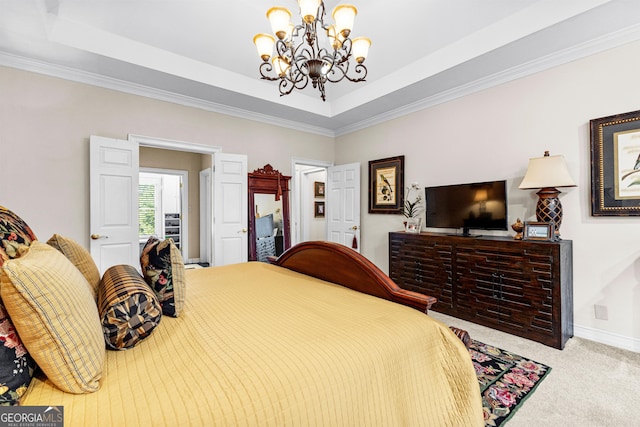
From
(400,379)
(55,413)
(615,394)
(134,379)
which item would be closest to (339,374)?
(400,379)

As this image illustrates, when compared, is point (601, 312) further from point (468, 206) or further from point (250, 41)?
point (250, 41)

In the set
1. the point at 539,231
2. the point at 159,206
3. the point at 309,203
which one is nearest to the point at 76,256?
the point at 539,231

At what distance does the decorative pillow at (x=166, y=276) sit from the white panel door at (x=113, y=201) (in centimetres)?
241

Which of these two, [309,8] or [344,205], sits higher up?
[309,8]

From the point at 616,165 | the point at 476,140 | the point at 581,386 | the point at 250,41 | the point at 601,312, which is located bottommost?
the point at 581,386

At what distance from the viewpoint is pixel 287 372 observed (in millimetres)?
899

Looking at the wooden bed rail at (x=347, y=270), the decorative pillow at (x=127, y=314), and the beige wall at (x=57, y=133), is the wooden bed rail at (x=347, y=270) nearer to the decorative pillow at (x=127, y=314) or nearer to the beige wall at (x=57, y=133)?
the decorative pillow at (x=127, y=314)

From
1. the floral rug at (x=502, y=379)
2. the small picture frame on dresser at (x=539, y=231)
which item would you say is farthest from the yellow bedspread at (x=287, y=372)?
the small picture frame on dresser at (x=539, y=231)

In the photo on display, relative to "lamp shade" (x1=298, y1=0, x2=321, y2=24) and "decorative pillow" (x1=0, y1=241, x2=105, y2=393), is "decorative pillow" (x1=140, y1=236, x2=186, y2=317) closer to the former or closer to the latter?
"decorative pillow" (x1=0, y1=241, x2=105, y2=393)

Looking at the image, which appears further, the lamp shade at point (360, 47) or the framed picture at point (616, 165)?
the framed picture at point (616, 165)

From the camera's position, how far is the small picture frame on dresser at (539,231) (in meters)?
2.68

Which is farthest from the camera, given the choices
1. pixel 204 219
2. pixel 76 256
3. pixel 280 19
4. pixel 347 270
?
pixel 204 219

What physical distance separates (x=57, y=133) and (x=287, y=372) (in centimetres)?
375

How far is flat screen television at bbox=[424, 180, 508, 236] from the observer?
3143mm
